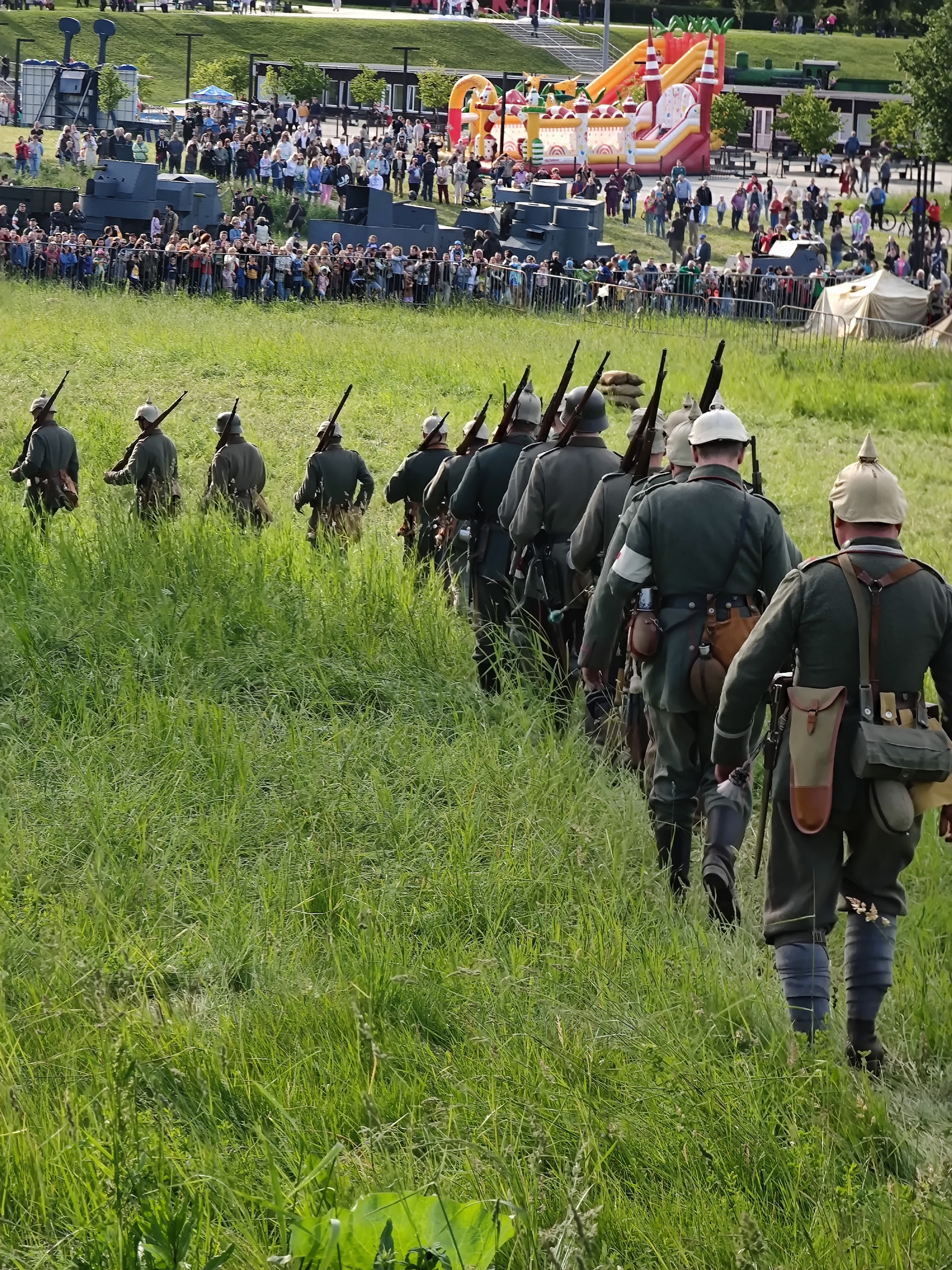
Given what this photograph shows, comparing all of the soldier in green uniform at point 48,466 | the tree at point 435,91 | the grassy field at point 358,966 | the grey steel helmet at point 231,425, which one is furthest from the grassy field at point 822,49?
the grassy field at point 358,966

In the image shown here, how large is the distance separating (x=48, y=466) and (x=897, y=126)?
51797 millimetres

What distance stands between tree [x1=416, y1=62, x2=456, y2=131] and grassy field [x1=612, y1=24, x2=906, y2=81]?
1872cm

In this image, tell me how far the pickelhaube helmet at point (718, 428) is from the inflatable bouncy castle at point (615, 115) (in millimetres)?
44861

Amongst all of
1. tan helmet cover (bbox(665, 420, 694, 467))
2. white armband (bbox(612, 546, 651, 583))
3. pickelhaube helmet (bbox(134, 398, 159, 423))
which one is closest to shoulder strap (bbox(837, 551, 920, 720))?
white armband (bbox(612, 546, 651, 583))

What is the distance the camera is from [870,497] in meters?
4.66

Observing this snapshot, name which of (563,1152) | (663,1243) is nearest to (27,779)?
(563,1152)

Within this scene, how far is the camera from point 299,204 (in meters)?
39.4

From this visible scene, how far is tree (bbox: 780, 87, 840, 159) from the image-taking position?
56188 millimetres

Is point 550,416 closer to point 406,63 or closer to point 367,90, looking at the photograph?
point 367,90

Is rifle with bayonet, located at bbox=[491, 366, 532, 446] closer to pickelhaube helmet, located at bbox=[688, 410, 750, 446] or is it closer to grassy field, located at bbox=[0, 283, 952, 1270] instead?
grassy field, located at bbox=[0, 283, 952, 1270]

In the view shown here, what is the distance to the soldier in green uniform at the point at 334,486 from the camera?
1166cm

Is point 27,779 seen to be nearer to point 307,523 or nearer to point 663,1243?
point 663,1243

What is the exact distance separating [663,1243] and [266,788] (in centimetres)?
321

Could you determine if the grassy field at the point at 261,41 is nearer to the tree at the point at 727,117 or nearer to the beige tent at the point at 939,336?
the tree at the point at 727,117
